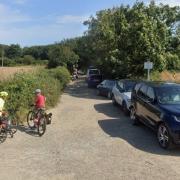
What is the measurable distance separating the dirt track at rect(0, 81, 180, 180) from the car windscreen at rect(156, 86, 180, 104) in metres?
1.31

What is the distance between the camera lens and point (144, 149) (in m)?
11.8

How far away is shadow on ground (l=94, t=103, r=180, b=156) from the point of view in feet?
38.7

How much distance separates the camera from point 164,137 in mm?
11867

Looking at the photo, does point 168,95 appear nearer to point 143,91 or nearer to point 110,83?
point 143,91

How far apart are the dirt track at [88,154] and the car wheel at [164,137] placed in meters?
0.20

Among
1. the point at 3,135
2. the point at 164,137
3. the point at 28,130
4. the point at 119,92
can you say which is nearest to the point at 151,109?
the point at 164,137

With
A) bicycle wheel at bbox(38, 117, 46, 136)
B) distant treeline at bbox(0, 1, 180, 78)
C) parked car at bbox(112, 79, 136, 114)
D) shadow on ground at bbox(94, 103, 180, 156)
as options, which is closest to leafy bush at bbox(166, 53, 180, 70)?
distant treeline at bbox(0, 1, 180, 78)

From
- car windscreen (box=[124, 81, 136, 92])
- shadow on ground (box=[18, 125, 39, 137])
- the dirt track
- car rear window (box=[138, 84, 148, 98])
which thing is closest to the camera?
the dirt track

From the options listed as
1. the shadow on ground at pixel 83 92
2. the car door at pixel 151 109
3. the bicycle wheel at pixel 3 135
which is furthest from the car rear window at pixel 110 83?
the bicycle wheel at pixel 3 135

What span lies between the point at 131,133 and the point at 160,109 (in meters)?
2.07

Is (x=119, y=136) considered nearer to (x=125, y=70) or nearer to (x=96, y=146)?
(x=96, y=146)

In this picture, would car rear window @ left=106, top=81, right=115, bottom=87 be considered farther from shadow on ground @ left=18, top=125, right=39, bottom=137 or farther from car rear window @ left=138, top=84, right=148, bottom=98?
shadow on ground @ left=18, top=125, right=39, bottom=137

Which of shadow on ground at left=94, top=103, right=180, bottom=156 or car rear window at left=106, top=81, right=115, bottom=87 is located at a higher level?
car rear window at left=106, top=81, right=115, bottom=87

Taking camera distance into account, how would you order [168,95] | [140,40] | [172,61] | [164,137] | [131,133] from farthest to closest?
[172,61]
[140,40]
[131,133]
[168,95]
[164,137]
